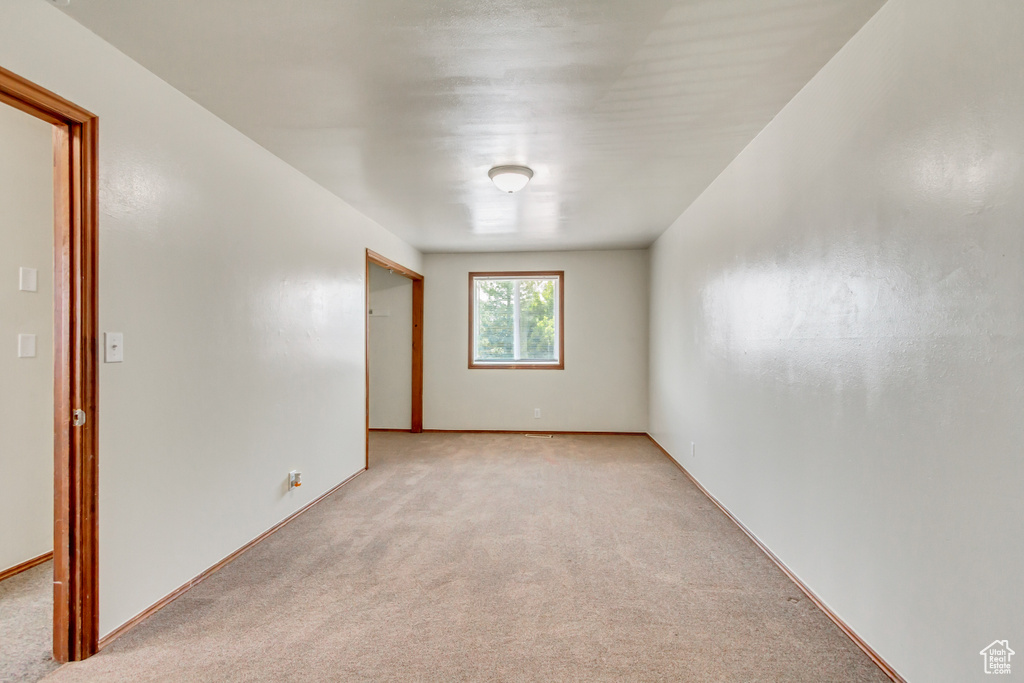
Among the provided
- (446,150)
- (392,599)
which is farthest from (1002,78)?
(392,599)

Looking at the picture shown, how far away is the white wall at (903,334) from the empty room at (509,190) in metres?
0.01

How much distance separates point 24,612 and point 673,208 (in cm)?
478

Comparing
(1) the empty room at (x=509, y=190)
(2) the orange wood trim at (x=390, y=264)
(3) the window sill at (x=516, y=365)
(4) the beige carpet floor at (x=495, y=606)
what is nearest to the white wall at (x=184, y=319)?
(1) the empty room at (x=509, y=190)

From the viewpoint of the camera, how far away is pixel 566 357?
637 centimetres

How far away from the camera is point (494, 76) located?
84.9 inches

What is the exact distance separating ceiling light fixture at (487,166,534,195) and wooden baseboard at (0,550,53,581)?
3.32 m

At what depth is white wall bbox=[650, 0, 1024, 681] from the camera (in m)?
1.29

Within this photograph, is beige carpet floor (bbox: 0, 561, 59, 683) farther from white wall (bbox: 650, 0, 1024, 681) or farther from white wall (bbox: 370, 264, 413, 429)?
white wall (bbox: 370, 264, 413, 429)

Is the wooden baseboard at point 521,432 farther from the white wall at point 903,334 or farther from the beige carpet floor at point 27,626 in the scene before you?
the beige carpet floor at point 27,626

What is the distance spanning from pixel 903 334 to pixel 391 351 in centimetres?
576

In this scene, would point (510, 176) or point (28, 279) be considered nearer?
point (28, 279)

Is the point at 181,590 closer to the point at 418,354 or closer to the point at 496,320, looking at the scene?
the point at 418,354

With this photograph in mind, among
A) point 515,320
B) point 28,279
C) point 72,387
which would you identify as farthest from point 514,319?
point 72,387

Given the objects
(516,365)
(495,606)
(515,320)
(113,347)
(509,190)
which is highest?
(509,190)
